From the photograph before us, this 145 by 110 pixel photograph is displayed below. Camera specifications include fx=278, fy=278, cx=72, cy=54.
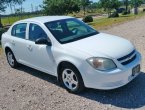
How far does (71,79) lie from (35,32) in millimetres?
1764

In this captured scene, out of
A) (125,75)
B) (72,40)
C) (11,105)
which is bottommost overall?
(11,105)

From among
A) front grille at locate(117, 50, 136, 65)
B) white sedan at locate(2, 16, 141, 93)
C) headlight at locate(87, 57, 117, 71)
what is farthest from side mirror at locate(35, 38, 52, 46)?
front grille at locate(117, 50, 136, 65)

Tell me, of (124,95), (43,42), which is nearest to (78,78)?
(124,95)

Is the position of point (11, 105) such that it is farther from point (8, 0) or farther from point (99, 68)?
point (8, 0)

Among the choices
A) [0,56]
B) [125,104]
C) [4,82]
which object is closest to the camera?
[125,104]

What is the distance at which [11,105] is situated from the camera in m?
5.91

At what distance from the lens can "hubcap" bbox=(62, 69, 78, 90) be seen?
5977mm

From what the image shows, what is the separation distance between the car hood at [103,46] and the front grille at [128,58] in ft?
0.21

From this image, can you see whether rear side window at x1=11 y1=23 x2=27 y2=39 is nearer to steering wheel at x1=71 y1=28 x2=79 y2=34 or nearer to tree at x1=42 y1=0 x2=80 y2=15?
steering wheel at x1=71 y1=28 x2=79 y2=34

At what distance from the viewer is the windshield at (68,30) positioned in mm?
6461

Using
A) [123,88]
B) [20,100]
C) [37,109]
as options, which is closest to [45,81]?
[20,100]

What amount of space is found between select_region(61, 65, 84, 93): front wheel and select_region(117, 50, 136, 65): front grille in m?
0.92

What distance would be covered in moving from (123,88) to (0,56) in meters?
6.43

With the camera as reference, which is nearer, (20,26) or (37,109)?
(37,109)
